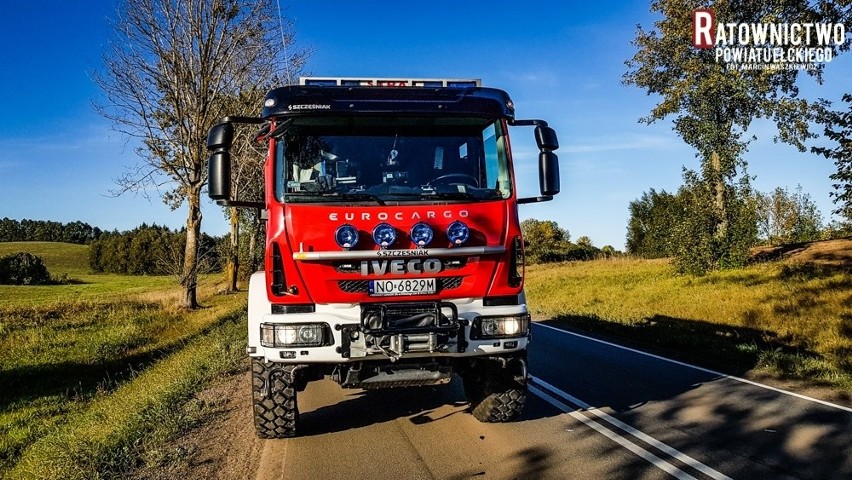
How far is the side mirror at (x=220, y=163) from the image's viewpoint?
5.88 metres

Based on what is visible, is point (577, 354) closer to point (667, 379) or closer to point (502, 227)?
point (667, 379)

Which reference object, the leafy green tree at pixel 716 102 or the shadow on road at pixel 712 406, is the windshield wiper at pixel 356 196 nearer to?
the shadow on road at pixel 712 406

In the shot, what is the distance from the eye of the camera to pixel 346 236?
5.52 metres

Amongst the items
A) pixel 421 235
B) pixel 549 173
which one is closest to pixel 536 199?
pixel 549 173

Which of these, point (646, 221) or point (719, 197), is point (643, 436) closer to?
point (719, 197)

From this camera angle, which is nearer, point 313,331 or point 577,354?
point 313,331

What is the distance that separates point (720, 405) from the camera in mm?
7055

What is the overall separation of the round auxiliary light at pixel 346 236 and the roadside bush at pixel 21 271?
62371mm

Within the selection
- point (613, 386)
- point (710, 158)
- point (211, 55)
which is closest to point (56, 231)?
point (211, 55)

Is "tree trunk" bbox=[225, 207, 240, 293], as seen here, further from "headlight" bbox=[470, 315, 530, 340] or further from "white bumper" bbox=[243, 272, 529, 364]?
"headlight" bbox=[470, 315, 530, 340]

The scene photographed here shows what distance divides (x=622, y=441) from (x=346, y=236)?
121 inches

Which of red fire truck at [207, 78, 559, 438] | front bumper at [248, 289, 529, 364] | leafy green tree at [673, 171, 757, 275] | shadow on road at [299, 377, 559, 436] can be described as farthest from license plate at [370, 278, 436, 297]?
leafy green tree at [673, 171, 757, 275]

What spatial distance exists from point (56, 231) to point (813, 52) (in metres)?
126

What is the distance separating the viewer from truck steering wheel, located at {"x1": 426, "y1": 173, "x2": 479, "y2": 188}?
6.04 meters
